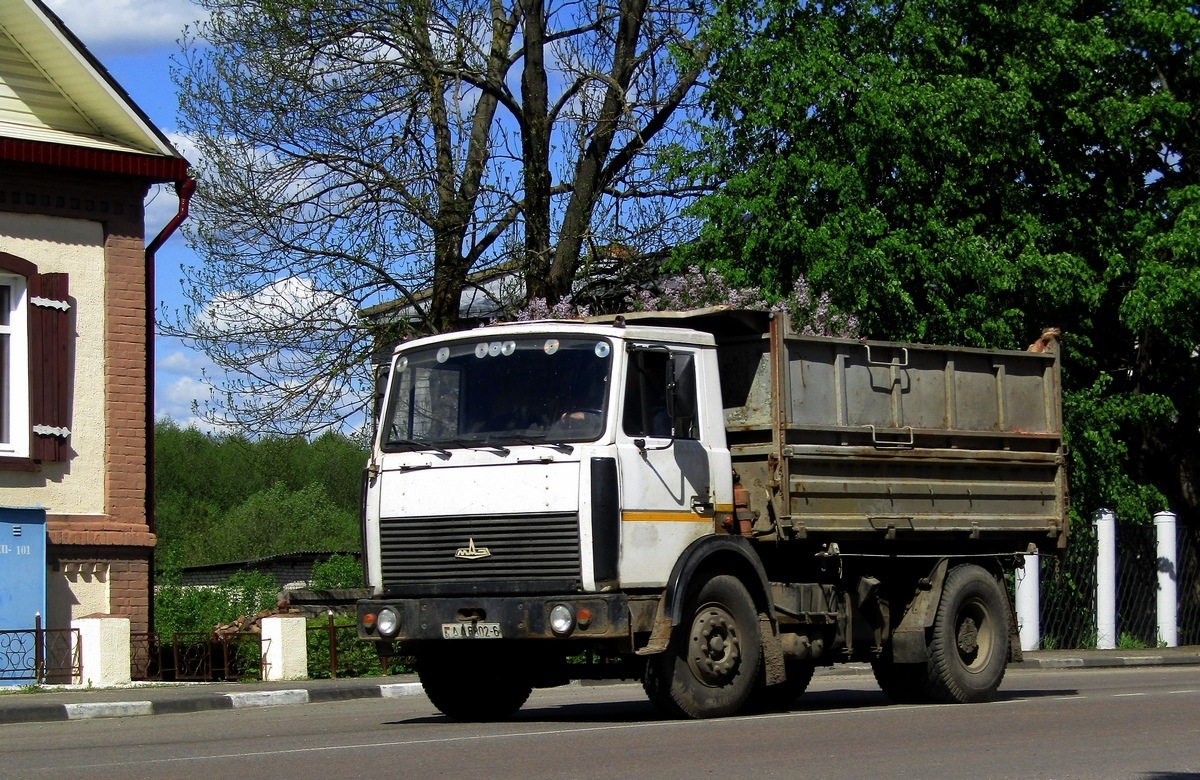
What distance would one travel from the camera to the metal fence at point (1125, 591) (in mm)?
25500

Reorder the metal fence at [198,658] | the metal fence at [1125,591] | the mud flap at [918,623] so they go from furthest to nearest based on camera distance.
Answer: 1. the metal fence at [1125,591]
2. the metal fence at [198,658]
3. the mud flap at [918,623]

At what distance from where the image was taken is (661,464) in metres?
12.3

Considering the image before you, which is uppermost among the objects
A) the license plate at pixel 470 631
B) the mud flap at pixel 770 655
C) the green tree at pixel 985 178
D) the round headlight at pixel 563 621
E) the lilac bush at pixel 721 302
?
the green tree at pixel 985 178

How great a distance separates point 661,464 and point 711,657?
1.47 metres

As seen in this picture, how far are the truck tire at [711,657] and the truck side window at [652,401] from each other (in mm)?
1171

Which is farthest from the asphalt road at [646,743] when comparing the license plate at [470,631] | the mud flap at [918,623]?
the license plate at [470,631]

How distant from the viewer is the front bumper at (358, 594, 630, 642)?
11641 millimetres

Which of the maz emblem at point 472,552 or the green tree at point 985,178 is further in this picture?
the green tree at point 985,178

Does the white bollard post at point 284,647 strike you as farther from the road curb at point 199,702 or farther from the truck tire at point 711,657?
the truck tire at point 711,657

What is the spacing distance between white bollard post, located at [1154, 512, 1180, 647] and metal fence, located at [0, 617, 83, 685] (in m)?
16.8

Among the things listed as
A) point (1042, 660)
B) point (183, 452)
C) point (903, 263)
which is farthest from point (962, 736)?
point (183, 452)

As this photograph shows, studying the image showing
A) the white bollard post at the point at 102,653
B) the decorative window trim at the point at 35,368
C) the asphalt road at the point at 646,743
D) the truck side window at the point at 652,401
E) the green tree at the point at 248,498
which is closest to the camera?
the asphalt road at the point at 646,743

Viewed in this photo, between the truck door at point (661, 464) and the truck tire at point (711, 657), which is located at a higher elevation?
the truck door at point (661, 464)

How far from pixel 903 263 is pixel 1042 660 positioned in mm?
6134
